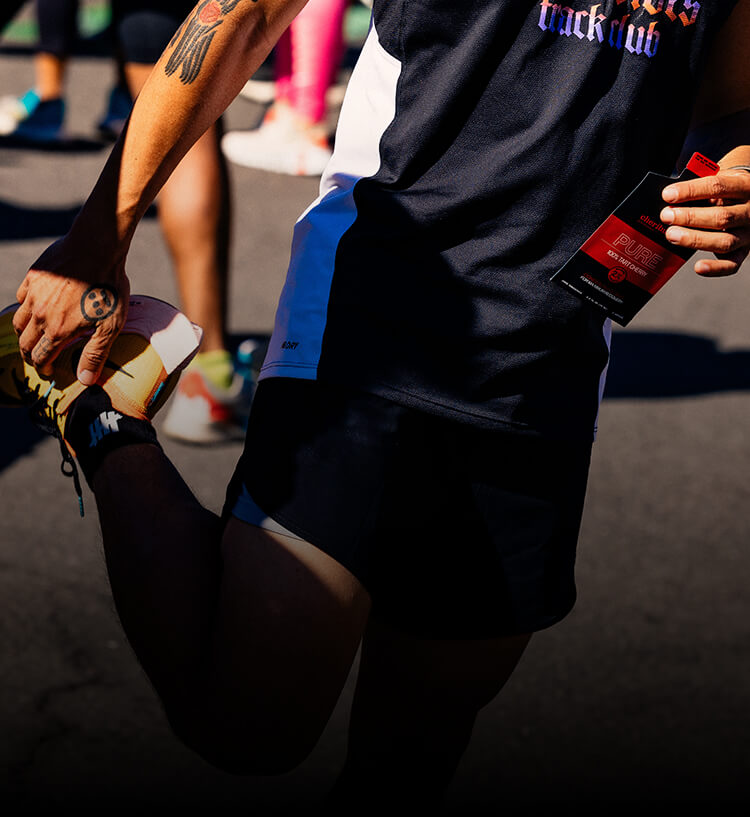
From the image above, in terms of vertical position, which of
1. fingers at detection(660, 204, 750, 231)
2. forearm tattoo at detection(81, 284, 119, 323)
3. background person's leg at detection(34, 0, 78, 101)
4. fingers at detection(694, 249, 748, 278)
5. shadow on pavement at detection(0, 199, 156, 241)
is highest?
fingers at detection(660, 204, 750, 231)

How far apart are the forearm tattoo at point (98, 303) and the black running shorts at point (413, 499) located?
0.23m

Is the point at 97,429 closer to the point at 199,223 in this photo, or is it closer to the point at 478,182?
the point at 478,182

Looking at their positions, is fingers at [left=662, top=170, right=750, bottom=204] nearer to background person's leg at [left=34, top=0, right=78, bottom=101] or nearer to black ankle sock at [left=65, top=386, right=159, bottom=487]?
black ankle sock at [left=65, top=386, right=159, bottom=487]

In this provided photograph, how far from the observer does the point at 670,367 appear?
429cm

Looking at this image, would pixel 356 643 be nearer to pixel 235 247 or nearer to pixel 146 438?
pixel 146 438

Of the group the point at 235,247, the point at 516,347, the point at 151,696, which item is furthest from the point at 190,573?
the point at 235,247

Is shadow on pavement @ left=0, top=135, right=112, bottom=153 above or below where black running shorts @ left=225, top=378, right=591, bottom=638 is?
below

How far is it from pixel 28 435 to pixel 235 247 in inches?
71.5

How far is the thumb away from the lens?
161cm

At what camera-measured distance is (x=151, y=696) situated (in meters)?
2.48

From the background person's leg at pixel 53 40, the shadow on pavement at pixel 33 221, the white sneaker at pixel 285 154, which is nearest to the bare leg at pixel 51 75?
→ the background person's leg at pixel 53 40

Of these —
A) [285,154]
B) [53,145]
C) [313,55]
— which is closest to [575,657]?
[285,154]

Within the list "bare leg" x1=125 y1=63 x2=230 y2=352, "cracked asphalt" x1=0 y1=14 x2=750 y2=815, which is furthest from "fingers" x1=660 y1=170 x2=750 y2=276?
"bare leg" x1=125 y1=63 x2=230 y2=352

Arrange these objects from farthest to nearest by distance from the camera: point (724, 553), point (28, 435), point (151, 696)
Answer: point (28, 435) → point (724, 553) → point (151, 696)
